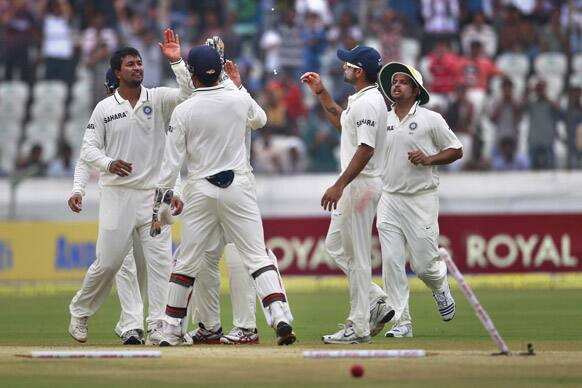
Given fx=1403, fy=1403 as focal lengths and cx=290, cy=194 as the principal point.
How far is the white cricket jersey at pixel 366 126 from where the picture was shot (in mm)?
11336

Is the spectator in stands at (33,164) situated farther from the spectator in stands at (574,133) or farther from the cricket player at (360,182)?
the cricket player at (360,182)

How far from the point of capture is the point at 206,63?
10977 mm

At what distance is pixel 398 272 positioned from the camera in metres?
12.9

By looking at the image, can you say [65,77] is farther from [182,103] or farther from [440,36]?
[182,103]

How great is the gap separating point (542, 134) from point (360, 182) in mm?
12038

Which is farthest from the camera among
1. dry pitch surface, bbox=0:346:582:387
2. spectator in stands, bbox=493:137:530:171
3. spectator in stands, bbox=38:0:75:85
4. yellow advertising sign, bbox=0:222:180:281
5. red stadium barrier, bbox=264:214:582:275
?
spectator in stands, bbox=38:0:75:85

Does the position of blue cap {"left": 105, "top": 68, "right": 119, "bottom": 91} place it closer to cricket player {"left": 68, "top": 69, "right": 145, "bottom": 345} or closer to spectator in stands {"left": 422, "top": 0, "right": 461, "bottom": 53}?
cricket player {"left": 68, "top": 69, "right": 145, "bottom": 345}

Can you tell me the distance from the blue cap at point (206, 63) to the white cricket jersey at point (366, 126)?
1.24 meters

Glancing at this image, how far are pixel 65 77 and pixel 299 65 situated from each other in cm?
426

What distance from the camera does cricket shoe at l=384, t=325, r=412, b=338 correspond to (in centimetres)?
1255

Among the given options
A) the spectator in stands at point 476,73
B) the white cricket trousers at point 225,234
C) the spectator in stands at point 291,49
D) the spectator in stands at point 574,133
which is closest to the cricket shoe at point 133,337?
the white cricket trousers at point 225,234

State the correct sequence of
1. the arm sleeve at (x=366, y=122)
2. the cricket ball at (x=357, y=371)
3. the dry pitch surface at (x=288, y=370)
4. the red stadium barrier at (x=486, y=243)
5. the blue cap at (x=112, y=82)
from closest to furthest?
the dry pitch surface at (x=288, y=370) < the cricket ball at (x=357, y=371) < the arm sleeve at (x=366, y=122) < the blue cap at (x=112, y=82) < the red stadium barrier at (x=486, y=243)

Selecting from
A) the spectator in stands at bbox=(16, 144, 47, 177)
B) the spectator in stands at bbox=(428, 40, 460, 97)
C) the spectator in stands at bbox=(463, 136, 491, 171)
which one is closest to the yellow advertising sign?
the spectator in stands at bbox=(16, 144, 47, 177)

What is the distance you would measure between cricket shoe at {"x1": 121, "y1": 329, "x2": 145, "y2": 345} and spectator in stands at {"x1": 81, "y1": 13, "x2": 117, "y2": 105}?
13047 mm
